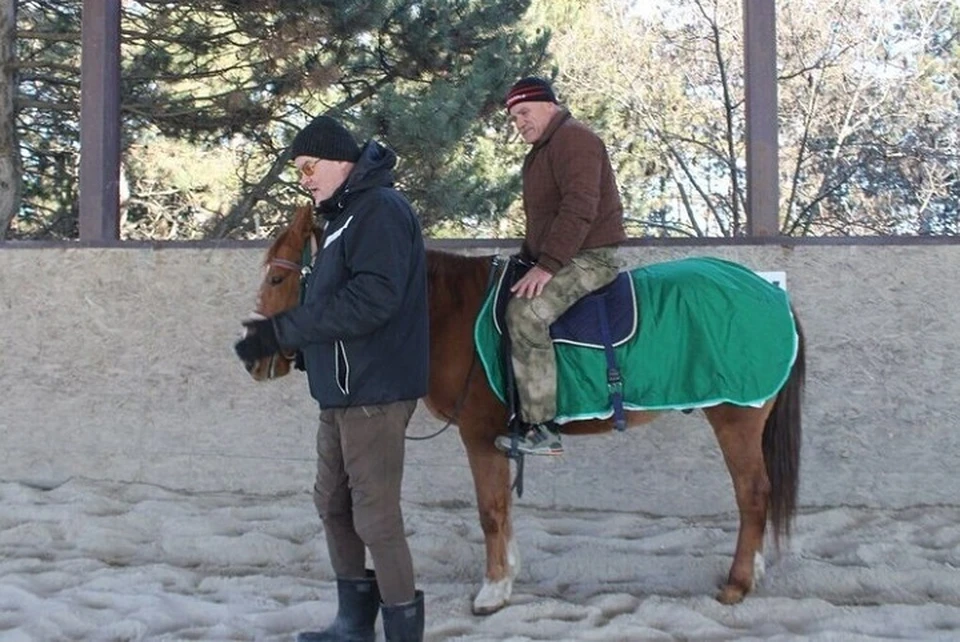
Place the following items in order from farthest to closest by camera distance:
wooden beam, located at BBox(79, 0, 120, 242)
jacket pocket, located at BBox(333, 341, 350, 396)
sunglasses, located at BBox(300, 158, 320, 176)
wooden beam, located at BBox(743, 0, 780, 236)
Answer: wooden beam, located at BBox(79, 0, 120, 242), wooden beam, located at BBox(743, 0, 780, 236), sunglasses, located at BBox(300, 158, 320, 176), jacket pocket, located at BBox(333, 341, 350, 396)

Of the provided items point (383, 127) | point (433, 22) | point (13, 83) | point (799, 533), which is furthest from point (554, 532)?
point (13, 83)

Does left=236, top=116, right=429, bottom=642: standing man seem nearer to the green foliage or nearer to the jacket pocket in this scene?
the jacket pocket

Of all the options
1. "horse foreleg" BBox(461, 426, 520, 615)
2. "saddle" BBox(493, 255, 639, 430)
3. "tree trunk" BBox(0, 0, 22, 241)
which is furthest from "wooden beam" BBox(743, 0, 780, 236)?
"tree trunk" BBox(0, 0, 22, 241)

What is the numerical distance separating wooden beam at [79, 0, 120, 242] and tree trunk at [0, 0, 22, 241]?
2.10 meters

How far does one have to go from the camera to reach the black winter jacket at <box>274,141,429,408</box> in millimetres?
2799

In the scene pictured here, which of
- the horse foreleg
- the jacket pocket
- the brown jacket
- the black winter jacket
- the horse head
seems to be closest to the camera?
the black winter jacket

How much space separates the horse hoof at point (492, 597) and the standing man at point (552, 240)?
0.55 m

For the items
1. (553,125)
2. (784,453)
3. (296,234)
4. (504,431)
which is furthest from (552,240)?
(784,453)

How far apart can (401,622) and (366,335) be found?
914 mm

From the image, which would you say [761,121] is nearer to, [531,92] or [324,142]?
[531,92]

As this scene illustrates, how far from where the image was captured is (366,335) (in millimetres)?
2879

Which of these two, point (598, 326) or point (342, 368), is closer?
point (342, 368)

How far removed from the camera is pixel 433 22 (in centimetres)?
767

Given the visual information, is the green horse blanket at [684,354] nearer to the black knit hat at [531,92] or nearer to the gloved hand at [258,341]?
the black knit hat at [531,92]
